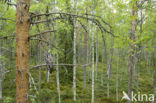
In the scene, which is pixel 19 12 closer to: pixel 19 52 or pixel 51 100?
pixel 19 52

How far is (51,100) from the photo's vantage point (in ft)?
28.5

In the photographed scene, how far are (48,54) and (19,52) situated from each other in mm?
512

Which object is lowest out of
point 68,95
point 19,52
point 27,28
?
point 68,95

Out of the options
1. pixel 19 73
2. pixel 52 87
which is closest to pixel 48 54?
pixel 19 73

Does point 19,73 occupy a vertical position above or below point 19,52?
below

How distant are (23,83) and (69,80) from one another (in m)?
11.5

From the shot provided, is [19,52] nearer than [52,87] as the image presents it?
Yes

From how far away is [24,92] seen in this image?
2.14m

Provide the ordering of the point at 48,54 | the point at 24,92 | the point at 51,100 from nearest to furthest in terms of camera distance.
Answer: the point at 24,92 < the point at 48,54 < the point at 51,100

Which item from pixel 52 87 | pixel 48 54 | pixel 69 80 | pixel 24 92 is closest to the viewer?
pixel 24 92

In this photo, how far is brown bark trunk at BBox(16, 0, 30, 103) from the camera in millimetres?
2131

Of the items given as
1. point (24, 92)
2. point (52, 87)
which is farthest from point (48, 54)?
point (52, 87)

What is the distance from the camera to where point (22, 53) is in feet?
7.13

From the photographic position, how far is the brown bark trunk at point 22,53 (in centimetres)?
213
